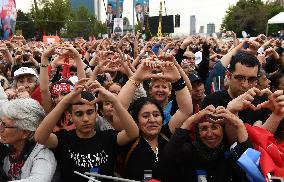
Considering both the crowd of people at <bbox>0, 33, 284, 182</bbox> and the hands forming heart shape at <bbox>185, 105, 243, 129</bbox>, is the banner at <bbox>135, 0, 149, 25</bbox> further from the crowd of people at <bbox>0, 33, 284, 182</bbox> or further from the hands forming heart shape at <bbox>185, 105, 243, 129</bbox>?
the hands forming heart shape at <bbox>185, 105, 243, 129</bbox>

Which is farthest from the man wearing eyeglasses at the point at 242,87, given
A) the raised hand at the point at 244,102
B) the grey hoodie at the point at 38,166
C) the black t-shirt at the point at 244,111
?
the grey hoodie at the point at 38,166

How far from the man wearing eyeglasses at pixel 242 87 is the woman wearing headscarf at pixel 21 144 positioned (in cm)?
135

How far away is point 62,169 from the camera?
349cm

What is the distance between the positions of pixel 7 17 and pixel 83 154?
1351 cm

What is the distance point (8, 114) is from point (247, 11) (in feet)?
206

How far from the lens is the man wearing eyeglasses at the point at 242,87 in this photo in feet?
12.4

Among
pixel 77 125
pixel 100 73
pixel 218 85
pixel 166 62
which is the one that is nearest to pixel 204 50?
pixel 218 85

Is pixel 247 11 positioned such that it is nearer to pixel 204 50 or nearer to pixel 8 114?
pixel 204 50

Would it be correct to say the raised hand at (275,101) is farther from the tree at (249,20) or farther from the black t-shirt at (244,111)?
the tree at (249,20)

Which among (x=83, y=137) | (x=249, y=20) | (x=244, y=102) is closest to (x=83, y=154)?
(x=83, y=137)

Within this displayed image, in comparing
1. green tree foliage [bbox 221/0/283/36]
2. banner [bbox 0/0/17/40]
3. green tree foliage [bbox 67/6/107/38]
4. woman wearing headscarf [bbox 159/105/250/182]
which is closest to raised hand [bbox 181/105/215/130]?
woman wearing headscarf [bbox 159/105/250/182]

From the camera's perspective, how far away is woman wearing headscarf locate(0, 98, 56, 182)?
331cm

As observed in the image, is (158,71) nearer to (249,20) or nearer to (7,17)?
(7,17)

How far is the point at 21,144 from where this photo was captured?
Result: 347 cm
